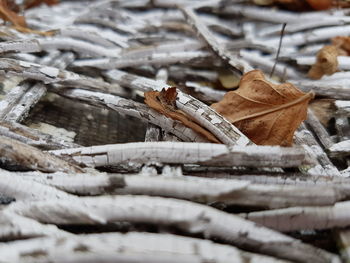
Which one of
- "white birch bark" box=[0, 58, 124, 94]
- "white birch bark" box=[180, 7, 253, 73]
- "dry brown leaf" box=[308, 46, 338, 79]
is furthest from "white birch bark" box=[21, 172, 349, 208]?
"dry brown leaf" box=[308, 46, 338, 79]

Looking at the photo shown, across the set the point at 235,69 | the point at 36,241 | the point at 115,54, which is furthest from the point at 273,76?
the point at 36,241

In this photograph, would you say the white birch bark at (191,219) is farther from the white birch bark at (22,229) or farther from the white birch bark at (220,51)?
the white birch bark at (220,51)

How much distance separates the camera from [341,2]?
5.95ft

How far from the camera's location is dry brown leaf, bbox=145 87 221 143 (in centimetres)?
95

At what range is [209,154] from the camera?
808mm

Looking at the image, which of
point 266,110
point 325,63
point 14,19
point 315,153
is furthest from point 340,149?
point 14,19

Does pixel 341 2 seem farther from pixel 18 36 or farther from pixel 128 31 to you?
pixel 18 36

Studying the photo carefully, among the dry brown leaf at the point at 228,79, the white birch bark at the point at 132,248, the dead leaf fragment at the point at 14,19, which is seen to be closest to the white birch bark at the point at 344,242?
the white birch bark at the point at 132,248

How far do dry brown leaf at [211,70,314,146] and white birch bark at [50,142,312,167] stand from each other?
15 cm

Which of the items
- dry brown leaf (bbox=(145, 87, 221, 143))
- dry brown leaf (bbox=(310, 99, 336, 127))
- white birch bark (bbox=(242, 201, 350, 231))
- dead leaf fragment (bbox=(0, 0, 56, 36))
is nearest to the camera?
white birch bark (bbox=(242, 201, 350, 231))

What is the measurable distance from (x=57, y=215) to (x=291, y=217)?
0.42 m

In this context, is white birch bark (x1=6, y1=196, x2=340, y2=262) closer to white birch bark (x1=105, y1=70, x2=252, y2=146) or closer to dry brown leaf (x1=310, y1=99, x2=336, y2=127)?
white birch bark (x1=105, y1=70, x2=252, y2=146)

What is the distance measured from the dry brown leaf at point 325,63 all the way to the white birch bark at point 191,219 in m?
0.83

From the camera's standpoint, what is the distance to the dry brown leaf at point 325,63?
135 centimetres
